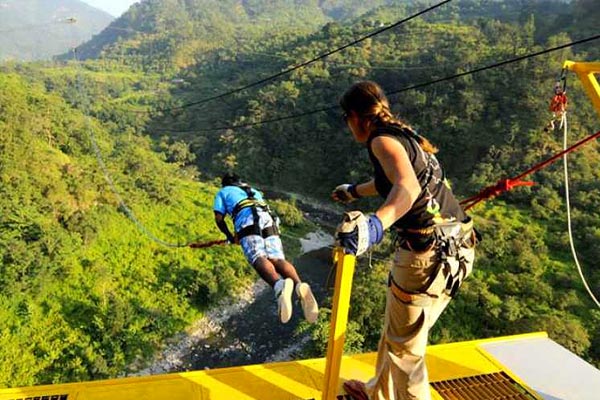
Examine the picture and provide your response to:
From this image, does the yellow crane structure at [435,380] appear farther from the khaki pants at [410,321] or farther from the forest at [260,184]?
the forest at [260,184]

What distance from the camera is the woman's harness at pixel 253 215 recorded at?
383 centimetres

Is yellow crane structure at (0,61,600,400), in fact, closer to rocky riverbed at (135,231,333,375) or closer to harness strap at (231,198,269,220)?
harness strap at (231,198,269,220)

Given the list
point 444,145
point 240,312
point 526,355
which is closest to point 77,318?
point 240,312

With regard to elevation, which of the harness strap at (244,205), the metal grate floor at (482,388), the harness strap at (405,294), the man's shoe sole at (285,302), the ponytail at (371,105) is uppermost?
the ponytail at (371,105)

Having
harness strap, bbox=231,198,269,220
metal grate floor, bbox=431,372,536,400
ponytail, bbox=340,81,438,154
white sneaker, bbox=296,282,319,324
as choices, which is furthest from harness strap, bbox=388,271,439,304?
harness strap, bbox=231,198,269,220

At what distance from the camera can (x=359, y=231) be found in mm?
1706

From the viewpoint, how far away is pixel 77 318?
14109mm

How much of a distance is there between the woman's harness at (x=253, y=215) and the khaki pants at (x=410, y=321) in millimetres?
1623

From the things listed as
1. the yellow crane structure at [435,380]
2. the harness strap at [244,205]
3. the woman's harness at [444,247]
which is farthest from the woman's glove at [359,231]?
the harness strap at [244,205]

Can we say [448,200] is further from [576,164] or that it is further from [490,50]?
[490,50]

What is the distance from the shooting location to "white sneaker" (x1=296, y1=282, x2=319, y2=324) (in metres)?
3.09

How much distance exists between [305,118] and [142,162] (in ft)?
44.1

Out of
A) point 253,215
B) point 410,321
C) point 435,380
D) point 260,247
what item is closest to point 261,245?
point 260,247

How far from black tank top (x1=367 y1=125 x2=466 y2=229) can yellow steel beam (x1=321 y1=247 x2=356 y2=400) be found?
34 centimetres
